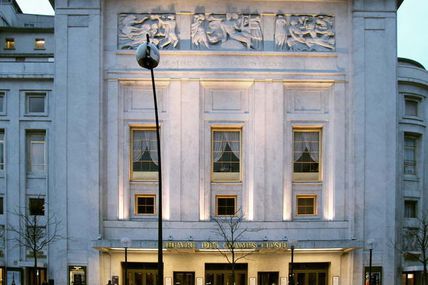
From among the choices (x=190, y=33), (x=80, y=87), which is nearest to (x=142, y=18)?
(x=190, y=33)

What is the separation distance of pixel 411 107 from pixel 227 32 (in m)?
12.5

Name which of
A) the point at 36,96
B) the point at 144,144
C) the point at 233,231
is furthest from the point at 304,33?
the point at 36,96

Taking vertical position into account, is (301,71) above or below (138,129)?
above

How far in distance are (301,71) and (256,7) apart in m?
4.52

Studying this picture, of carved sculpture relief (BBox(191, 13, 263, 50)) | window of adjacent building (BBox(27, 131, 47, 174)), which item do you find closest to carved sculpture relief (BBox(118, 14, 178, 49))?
carved sculpture relief (BBox(191, 13, 263, 50))

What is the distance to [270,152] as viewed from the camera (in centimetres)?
2777

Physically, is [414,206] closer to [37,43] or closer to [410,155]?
[410,155]

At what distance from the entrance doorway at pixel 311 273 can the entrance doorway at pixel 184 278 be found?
593cm

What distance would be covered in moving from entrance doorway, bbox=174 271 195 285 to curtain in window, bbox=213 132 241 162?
264 inches

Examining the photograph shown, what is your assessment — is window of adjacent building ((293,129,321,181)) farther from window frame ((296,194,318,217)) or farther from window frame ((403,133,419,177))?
window frame ((403,133,419,177))

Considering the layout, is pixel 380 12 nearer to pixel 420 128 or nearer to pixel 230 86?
pixel 420 128

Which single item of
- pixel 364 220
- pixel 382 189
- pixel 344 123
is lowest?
pixel 364 220

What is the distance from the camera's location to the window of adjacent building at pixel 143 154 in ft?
92.1

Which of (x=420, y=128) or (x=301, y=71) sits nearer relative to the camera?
(x=301, y=71)
